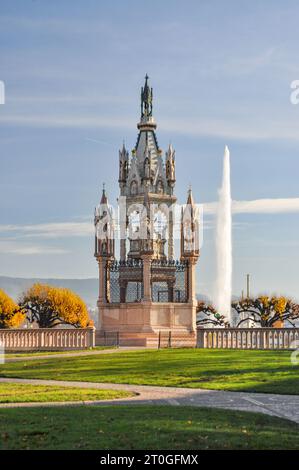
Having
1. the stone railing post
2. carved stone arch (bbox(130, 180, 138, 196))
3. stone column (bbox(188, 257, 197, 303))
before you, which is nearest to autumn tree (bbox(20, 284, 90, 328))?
carved stone arch (bbox(130, 180, 138, 196))

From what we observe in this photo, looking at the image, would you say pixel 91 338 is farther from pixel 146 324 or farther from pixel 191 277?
pixel 191 277

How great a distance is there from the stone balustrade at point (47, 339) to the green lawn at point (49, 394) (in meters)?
23.5

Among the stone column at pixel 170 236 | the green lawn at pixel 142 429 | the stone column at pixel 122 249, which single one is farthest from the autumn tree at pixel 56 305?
the green lawn at pixel 142 429

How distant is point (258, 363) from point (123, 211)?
2578 centimetres

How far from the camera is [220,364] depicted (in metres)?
35.7

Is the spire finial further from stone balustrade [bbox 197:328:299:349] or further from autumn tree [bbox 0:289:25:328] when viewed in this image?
autumn tree [bbox 0:289:25:328]

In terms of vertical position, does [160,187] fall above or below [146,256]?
above

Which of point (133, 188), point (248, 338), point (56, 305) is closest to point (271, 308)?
point (56, 305)

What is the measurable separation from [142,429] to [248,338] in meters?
30.2

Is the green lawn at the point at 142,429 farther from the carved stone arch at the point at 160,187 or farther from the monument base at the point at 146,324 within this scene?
the carved stone arch at the point at 160,187

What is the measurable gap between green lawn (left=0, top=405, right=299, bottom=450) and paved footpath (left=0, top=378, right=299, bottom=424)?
1687 millimetres

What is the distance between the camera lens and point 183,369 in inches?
1352

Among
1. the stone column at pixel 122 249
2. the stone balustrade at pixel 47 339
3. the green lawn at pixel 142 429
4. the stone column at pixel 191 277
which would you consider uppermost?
the stone column at pixel 122 249

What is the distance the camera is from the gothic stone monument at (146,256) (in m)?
57.2
